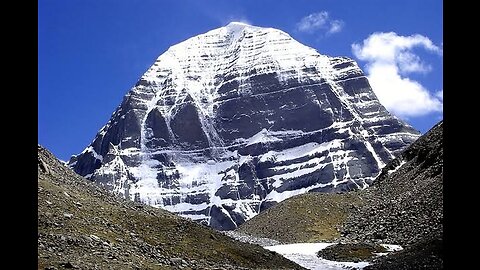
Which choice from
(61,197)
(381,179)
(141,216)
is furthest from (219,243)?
(381,179)

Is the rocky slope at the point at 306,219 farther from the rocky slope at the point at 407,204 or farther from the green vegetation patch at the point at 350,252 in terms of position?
the green vegetation patch at the point at 350,252

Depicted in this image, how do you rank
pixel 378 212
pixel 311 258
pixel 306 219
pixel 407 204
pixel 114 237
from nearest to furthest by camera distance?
1. pixel 114 237
2. pixel 311 258
3. pixel 407 204
4. pixel 378 212
5. pixel 306 219

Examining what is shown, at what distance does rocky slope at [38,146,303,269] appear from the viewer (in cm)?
2625

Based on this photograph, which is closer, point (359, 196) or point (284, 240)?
point (284, 240)

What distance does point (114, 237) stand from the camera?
31.4 metres

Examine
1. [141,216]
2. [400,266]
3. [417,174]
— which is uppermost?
[417,174]

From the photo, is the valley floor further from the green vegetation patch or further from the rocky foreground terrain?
the rocky foreground terrain

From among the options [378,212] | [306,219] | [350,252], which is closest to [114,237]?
[350,252]

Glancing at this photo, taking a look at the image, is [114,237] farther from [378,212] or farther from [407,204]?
[378,212]

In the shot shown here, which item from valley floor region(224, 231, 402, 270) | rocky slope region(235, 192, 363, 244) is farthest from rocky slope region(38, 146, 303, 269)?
rocky slope region(235, 192, 363, 244)

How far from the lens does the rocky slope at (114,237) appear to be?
26.2m
